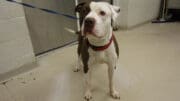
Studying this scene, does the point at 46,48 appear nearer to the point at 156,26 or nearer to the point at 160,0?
the point at 156,26

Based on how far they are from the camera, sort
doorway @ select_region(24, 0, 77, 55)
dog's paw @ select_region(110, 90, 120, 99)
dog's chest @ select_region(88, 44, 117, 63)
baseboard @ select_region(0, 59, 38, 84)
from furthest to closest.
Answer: doorway @ select_region(24, 0, 77, 55) → baseboard @ select_region(0, 59, 38, 84) → dog's paw @ select_region(110, 90, 120, 99) → dog's chest @ select_region(88, 44, 117, 63)

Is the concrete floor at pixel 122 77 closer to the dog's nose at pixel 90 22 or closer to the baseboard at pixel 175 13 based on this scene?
the dog's nose at pixel 90 22

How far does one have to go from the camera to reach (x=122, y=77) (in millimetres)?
2062

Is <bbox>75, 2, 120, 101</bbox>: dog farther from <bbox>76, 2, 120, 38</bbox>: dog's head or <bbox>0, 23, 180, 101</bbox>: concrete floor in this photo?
<bbox>0, 23, 180, 101</bbox>: concrete floor

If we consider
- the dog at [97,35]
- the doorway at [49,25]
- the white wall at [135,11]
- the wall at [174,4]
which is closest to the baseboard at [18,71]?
the doorway at [49,25]

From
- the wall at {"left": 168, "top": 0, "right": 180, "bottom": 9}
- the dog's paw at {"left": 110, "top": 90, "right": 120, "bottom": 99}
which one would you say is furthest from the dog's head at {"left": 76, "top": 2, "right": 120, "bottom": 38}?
the wall at {"left": 168, "top": 0, "right": 180, "bottom": 9}

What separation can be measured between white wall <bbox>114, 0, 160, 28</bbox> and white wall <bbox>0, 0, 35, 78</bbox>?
1.69 metres

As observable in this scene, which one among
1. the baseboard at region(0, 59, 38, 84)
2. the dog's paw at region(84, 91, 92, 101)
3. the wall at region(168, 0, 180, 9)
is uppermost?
the wall at region(168, 0, 180, 9)

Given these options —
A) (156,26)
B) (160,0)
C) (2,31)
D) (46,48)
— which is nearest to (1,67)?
(2,31)

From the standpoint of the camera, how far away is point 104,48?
1520mm

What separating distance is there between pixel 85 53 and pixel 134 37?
5.31 ft

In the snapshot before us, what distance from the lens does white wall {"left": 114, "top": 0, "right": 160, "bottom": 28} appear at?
319 centimetres

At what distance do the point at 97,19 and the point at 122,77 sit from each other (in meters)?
0.96

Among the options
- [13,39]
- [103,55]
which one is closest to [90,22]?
[103,55]
